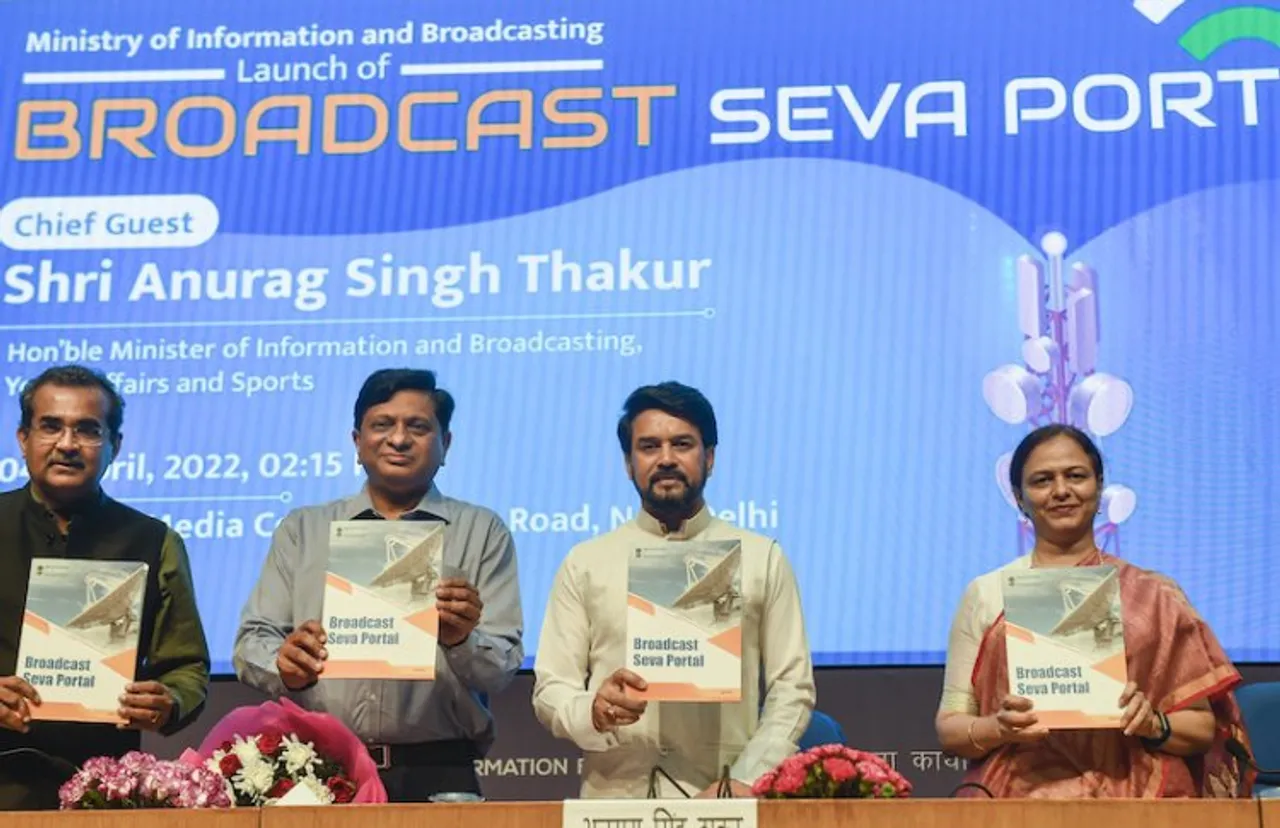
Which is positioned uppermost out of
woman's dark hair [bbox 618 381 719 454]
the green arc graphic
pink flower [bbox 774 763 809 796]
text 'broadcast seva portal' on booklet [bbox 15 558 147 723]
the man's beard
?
the green arc graphic

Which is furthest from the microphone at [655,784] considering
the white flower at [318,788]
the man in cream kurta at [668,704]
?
the white flower at [318,788]

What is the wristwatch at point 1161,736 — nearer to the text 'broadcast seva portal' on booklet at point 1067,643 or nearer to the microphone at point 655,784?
the text 'broadcast seva portal' on booklet at point 1067,643

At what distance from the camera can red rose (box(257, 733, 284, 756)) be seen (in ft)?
9.91

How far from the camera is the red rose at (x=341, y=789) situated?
9.87 ft

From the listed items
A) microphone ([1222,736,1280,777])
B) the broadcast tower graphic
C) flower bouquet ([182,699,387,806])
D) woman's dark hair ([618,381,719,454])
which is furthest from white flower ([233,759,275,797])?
the broadcast tower graphic

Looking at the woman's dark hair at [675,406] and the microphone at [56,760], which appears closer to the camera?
the microphone at [56,760]

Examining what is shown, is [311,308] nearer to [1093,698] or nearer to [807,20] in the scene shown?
[807,20]

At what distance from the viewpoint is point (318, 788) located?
2.96 metres

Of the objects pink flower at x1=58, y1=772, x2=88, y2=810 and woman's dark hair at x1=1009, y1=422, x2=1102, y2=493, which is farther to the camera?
woman's dark hair at x1=1009, y1=422, x2=1102, y2=493

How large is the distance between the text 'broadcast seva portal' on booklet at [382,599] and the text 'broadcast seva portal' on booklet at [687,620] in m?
0.36

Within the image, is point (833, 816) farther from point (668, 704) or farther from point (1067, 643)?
point (668, 704)

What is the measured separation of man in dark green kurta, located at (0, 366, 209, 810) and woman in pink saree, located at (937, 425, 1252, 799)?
145 centimetres

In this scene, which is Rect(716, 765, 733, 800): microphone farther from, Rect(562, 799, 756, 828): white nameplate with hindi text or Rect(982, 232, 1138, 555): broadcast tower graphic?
Rect(982, 232, 1138, 555): broadcast tower graphic

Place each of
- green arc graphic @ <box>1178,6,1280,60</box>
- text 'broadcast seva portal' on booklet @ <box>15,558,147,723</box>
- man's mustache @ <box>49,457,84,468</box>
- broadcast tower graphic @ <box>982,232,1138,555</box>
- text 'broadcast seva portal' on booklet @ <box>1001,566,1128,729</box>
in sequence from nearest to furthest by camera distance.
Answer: text 'broadcast seva portal' on booklet @ <box>1001,566,1128,729</box> < text 'broadcast seva portal' on booklet @ <box>15,558,147,723</box> < man's mustache @ <box>49,457,84,468</box> < broadcast tower graphic @ <box>982,232,1138,555</box> < green arc graphic @ <box>1178,6,1280,60</box>
